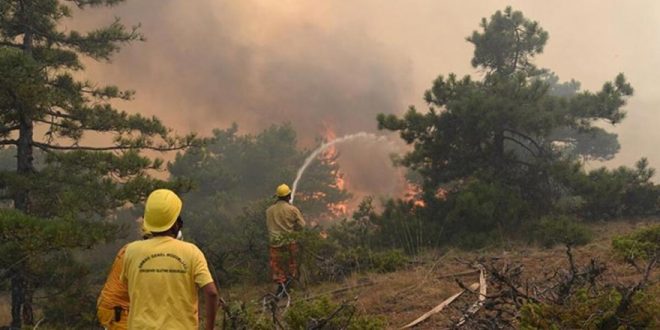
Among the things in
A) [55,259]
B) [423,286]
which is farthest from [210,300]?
[55,259]

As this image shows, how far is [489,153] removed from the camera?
46.8ft

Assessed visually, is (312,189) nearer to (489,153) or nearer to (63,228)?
(489,153)

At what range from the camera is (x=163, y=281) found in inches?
111

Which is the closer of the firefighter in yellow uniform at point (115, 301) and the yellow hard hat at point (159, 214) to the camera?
the yellow hard hat at point (159, 214)

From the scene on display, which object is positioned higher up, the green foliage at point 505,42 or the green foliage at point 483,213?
the green foliage at point 505,42

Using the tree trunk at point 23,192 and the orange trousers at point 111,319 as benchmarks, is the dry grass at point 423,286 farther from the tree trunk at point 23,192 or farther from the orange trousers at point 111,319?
the tree trunk at point 23,192

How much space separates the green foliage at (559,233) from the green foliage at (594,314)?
692 centimetres

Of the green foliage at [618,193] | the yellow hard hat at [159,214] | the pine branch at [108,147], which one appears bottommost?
the yellow hard hat at [159,214]

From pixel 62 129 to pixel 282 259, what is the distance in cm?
589

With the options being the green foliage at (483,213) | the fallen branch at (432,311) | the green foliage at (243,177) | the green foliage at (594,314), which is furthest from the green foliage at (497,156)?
the green foliage at (243,177)

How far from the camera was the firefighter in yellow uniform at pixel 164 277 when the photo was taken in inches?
111

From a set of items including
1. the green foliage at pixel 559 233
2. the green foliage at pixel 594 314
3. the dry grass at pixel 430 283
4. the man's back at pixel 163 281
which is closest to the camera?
the man's back at pixel 163 281

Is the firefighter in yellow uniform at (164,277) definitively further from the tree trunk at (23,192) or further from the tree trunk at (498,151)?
the tree trunk at (498,151)

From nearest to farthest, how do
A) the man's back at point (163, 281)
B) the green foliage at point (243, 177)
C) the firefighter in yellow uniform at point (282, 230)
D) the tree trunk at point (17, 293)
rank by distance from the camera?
the man's back at point (163, 281) < the firefighter in yellow uniform at point (282, 230) < the tree trunk at point (17, 293) < the green foliage at point (243, 177)
